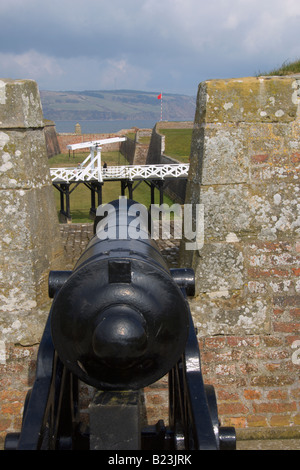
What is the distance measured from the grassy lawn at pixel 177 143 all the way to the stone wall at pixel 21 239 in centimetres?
2771

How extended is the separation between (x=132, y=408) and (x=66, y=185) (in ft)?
74.7

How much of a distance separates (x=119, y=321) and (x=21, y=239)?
7.16ft

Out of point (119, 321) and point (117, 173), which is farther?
point (117, 173)

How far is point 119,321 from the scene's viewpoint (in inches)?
74.6

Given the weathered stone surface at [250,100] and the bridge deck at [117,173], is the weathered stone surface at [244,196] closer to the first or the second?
the weathered stone surface at [250,100]

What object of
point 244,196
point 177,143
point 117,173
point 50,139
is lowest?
point 117,173

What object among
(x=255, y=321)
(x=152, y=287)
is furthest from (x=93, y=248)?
(x=255, y=321)

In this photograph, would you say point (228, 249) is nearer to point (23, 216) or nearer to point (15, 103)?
point (23, 216)

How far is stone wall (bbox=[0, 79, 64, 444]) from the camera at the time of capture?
375 cm

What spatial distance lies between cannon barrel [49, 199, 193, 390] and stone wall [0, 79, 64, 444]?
1879 mm

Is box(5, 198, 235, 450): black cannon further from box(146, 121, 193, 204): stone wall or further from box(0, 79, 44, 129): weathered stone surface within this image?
box(146, 121, 193, 204): stone wall

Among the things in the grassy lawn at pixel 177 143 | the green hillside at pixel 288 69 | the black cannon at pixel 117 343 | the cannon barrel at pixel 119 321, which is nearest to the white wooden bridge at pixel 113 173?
the grassy lawn at pixel 177 143

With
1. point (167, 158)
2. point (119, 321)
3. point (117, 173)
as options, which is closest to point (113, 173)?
point (117, 173)
